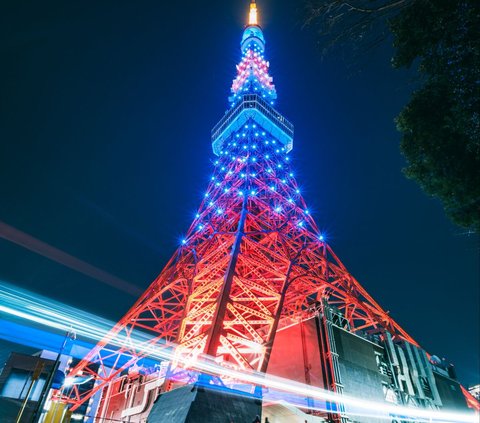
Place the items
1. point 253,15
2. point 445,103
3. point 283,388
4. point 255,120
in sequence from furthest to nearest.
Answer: point 253,15 < point 255,120 < point 283,388 < point 445,103

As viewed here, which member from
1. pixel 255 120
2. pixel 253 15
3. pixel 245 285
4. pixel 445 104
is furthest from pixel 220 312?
pixel 253 15

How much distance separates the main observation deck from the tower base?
2369 centimetres

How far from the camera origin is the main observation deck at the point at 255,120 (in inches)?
1105

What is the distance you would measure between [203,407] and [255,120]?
2450 cm

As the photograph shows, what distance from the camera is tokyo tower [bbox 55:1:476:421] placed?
1120 centimetres

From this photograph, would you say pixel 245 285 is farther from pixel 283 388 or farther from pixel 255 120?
pixel 255 120

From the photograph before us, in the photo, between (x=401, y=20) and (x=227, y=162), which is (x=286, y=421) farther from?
(x=227, y=162)

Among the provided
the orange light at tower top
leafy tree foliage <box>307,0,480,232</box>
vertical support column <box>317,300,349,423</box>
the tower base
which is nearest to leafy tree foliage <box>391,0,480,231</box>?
leafy tree foliage <box>307,0,480,232</box>

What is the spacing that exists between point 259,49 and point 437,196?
33658 millimetres

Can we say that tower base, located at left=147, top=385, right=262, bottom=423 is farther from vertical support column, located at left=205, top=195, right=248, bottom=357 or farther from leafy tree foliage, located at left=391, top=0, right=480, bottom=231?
leafy tree foliage, located at left=391, top=0, right=480, bottom=231

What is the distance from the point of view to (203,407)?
7684mm

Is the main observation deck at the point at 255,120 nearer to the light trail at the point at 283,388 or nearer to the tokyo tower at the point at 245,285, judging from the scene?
the tokyo tower at the point at 245,285

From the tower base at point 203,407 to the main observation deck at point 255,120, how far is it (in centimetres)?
2369

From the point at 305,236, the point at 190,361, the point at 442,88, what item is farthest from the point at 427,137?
the point at 305,236
